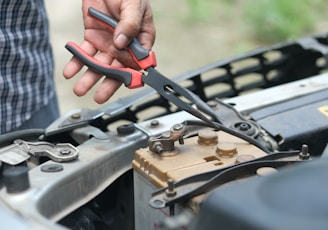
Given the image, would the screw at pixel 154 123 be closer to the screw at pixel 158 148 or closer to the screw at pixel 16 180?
the screw at pixel 158 148

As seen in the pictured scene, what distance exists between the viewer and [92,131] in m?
1.38

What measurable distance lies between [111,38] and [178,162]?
1.36 feet

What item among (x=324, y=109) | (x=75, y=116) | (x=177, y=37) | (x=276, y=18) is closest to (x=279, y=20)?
(x=276, y=18)

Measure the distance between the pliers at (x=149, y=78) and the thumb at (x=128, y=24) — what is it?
2cm

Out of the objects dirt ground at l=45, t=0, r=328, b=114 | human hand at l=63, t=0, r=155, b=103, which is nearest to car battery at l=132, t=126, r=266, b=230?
human hand at l=63, t=0, r=155, b=103

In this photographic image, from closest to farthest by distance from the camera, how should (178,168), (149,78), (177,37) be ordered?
(178,168) → (149,78) → (177,37)

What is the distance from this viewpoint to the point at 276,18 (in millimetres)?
4699

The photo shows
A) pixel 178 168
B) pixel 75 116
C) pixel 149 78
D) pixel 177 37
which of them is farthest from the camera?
pixel 177 37

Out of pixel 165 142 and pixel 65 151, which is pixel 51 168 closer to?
pixel 65 151

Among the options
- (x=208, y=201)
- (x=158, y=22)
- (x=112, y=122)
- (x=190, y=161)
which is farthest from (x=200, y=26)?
(x=208, y=201)

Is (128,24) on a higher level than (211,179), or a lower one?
higher

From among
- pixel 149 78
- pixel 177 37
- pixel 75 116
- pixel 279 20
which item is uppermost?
pixel 149 78

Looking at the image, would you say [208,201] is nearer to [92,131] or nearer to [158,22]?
[92,131]

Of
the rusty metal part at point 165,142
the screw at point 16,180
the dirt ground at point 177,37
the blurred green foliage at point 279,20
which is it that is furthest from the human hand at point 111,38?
the blurred green foliage at point 279,20
